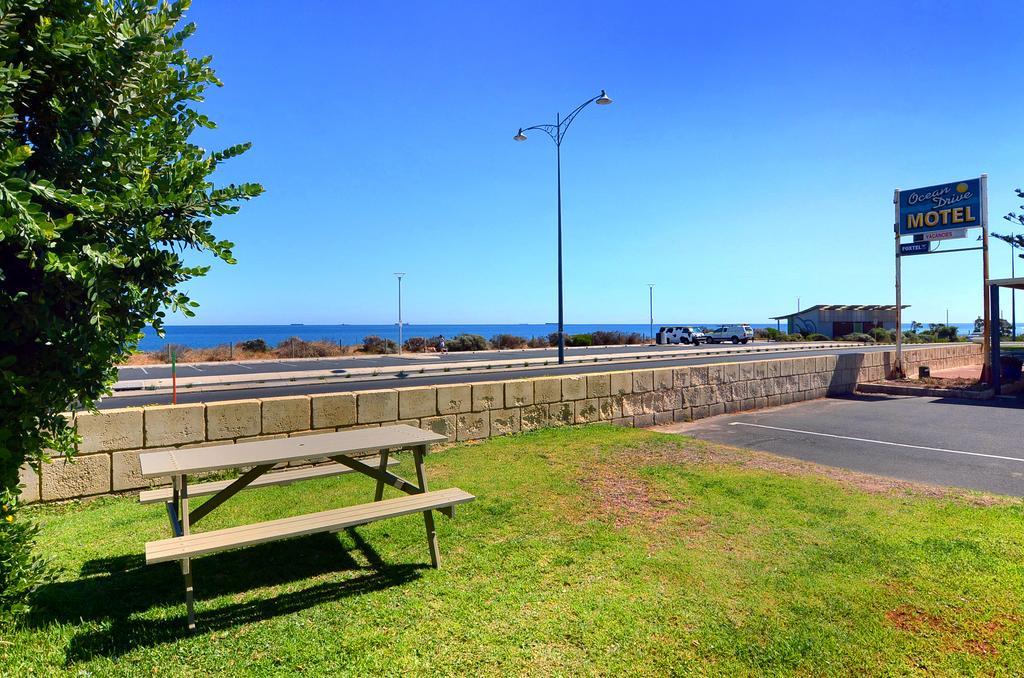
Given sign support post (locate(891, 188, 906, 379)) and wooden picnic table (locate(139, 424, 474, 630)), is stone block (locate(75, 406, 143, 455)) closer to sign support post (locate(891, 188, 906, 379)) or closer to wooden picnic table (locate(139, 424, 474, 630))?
wooden picnic table (locate(139, 424, 474, 630))

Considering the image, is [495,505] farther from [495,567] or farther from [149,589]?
[149,589]

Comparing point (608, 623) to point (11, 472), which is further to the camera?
point (608, 623)


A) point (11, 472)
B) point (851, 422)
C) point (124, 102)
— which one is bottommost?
point (851, 422)

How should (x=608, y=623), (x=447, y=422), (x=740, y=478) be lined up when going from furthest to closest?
(x=447, y=422)
(x=740, y=478)
(x=608, y=623)

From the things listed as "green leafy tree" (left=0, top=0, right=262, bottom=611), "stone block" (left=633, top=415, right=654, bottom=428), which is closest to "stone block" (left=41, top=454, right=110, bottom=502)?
"green leafy tree" (left=0, top=0, right=262, bottom=611)

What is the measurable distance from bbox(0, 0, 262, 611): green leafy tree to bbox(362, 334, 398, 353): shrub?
3589cm

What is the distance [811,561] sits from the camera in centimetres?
428

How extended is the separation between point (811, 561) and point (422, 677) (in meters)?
2.97

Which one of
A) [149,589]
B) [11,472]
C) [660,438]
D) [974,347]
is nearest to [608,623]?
[149,589]

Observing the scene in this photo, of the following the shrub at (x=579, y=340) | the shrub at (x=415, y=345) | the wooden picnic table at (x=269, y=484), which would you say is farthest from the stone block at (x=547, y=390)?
the shrub at (x=579, y=340)

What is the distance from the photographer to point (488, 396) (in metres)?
8.99

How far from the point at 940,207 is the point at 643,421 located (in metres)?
15.4

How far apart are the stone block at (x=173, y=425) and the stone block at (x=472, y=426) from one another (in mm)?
3408

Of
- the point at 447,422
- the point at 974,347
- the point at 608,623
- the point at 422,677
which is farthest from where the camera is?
the point at 974,347
